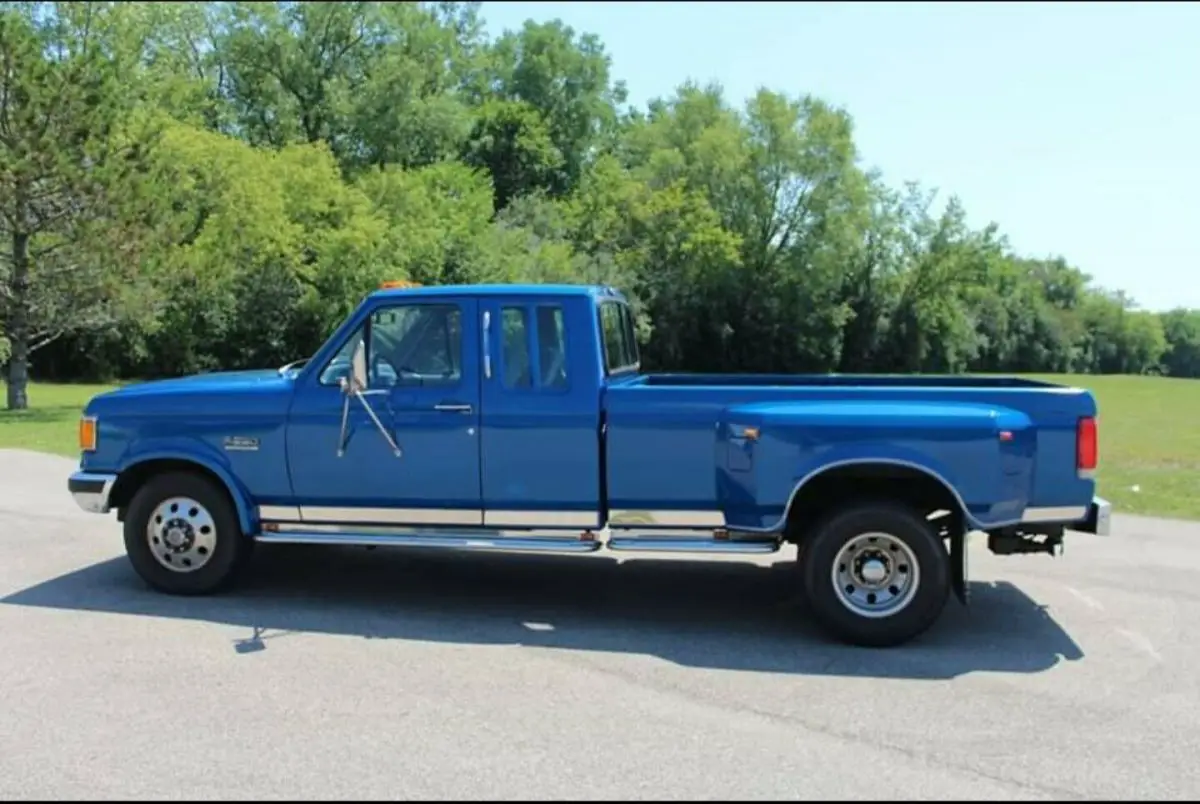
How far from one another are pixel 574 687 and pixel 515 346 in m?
2.30

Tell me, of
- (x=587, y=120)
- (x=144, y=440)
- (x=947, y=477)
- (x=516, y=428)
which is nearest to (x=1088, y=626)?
(x=947, y=477)

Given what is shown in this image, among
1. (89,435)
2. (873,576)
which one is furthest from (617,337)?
(89,435)

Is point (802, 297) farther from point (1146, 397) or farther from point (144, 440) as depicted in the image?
point (144, 440)

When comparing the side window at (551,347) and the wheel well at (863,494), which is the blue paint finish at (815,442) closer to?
the wheel well at (863,494)

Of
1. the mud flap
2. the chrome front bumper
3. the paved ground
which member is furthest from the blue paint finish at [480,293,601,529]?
the chrome front bumper

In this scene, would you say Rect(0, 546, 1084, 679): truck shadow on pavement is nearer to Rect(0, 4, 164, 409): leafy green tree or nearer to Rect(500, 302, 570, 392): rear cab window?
Rect(500, 302, 570, 392): rear cab window

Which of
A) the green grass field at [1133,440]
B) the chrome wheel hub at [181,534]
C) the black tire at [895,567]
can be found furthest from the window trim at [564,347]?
the green grass field at [1133,440]

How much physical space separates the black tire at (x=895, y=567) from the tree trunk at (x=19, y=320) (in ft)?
75.5

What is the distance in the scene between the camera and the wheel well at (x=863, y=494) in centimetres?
626

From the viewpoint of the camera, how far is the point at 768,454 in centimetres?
621

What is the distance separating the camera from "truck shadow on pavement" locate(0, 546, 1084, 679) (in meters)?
6.11

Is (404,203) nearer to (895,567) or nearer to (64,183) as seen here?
(64,183)

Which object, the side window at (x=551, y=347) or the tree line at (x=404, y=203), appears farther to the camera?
the tree line at (x=404, y=203)

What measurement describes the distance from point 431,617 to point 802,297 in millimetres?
55434
